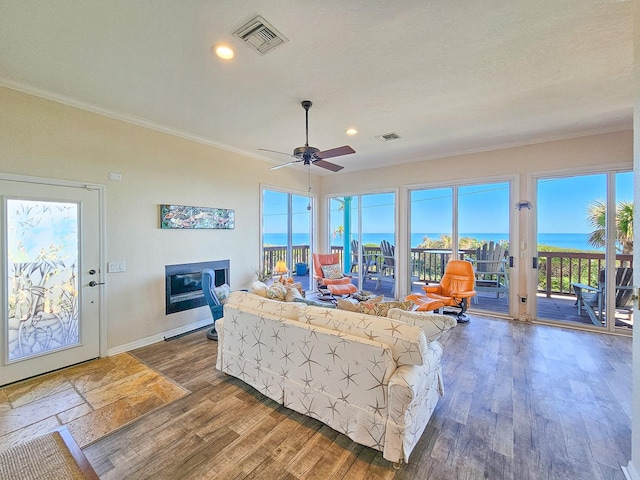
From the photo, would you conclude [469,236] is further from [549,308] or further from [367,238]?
[367,238]

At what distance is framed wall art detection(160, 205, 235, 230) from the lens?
398 cm

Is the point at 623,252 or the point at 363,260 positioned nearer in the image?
the point at 623,252

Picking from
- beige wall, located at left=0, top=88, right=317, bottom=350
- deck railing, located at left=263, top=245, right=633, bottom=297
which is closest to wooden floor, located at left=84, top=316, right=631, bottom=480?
beige wall, located at left=0, top=88, right=317, bottom=350

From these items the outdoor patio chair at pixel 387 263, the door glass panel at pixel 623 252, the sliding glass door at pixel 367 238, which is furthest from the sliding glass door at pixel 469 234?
the door glass panel at pixel 623 252

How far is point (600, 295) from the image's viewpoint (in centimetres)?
425

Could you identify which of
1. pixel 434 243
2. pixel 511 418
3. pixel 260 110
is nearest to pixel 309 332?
pixel 511 418

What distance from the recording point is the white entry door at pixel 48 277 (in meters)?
2.77

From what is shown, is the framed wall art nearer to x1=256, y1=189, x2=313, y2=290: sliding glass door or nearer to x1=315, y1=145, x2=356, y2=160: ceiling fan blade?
x1=256, y1=189, x2=313, y2=290: sliding glass door

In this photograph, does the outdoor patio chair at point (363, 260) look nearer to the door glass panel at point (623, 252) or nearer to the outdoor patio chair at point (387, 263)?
the outdoor patio chair at point (387, 263)

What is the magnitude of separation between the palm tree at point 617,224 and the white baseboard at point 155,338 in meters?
6.40

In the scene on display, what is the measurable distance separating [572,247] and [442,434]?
4.42 meters

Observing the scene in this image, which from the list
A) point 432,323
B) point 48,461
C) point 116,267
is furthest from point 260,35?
point 116,267

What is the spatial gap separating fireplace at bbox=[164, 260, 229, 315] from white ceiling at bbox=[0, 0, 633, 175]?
2096mm

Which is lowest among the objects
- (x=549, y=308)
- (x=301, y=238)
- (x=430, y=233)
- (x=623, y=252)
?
(x=549, y=308)
